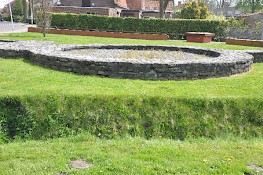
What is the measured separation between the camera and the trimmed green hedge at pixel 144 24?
85.6ft

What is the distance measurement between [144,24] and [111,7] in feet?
44.2

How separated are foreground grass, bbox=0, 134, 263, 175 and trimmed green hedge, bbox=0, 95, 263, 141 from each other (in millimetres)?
556

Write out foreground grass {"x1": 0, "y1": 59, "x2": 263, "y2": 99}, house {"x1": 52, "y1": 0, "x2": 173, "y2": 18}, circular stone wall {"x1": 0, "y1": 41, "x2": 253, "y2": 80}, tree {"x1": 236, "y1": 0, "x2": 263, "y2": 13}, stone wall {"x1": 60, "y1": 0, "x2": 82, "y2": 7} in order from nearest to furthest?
foreground grass {"x1": 0, "y1": 59, "x2": 263, "y2": 99}
circular stone wall {"x1": 0, "y1": 41, "x2": 253, "y2": 80}
house {"x1": 52, "y1": 0, "x2": 173, "y2": 18}
stone wall {"x1": 60, "y1": 0, "x2": 82, "y2": 7}
tree {"x1": 236, "y1": 0, "x2": 263, "y2": 13}

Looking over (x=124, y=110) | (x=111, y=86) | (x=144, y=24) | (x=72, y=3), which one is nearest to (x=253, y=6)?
(x=72, y=3)

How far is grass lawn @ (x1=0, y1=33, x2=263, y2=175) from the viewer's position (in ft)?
13.4

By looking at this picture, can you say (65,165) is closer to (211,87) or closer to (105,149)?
(105,149)

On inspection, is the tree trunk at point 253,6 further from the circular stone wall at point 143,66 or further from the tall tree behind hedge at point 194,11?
the circular stone wall at point 143,66

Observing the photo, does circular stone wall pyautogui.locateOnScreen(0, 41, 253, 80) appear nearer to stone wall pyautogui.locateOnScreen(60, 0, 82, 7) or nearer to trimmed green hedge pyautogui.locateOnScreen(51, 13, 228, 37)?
trimmed green hedge pyautogui.locateOnScreen(51, 13, 228, 37)

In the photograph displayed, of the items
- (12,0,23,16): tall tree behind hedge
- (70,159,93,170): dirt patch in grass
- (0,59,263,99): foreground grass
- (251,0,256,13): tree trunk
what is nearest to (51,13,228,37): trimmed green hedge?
(0,59,263,99): foreground grass

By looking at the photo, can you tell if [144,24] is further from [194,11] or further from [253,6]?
[253,6]

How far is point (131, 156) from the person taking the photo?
4.43 metres

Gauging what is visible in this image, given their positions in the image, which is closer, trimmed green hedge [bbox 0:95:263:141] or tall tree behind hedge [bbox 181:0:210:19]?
trimmed green hedge [bbox 0:95:263:141]

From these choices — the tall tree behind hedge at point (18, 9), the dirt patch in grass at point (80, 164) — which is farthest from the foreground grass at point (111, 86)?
the tall tree behind hedge at point (18, 9)

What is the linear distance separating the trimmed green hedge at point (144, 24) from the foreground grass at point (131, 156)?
71.5 ft
